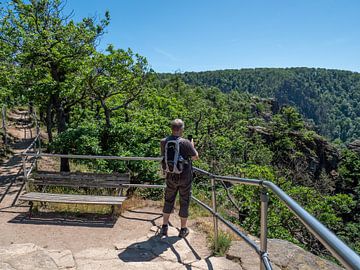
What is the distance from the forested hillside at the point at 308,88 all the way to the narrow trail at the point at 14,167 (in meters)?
129

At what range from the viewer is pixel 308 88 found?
169 meters

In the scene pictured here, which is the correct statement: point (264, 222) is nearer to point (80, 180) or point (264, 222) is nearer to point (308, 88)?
point (80, 180)

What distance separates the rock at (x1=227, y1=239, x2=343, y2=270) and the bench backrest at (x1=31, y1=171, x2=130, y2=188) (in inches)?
107

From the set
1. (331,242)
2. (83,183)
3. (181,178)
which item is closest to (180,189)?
(181,178)

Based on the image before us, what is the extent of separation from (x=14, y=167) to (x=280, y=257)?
1177cm

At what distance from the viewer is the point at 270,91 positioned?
528ft

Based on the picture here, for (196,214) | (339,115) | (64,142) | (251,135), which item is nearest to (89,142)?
(64,142)

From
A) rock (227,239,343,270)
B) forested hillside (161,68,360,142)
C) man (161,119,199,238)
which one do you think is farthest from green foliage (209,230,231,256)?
forested hillside (161,68,360,142)

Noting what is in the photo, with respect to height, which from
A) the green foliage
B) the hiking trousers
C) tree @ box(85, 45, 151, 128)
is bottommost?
the green foliage

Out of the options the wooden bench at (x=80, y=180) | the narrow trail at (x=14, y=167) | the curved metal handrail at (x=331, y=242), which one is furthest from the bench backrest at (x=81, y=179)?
the curved metal handrail at (x=331, y=242)

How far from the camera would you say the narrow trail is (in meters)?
7.53

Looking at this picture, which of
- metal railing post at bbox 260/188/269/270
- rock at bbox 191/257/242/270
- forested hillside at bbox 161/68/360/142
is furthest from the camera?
forested hillside at bbox 161/68/360/142

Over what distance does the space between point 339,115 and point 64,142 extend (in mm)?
170094

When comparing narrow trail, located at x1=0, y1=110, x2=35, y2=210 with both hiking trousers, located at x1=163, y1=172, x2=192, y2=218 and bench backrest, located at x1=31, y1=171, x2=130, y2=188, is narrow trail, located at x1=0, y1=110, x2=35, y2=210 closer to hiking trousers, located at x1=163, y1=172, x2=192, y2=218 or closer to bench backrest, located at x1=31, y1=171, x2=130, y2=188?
bench backrest, located at x1=31, y1=171, x2=130, y2=188
